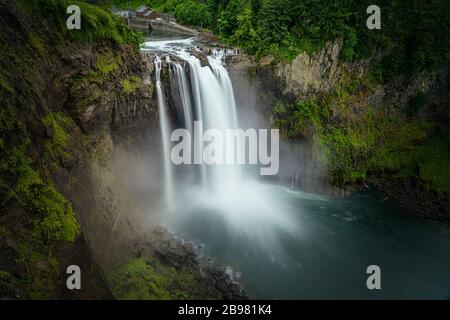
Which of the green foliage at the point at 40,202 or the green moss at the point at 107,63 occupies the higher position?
the green moss at the point at 107,63

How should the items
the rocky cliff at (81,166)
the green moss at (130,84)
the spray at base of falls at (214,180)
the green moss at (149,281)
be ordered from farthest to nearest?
the spray at base of falls at (214,180), the green moss at (130,84), the green moss at (149,281), the rocky cliff at (81,166)

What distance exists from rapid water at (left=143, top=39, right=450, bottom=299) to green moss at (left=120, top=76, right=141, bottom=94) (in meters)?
1.41

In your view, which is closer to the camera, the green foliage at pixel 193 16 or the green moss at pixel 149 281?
the green moss at pixel 149 281

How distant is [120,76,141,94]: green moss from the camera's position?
46.9 feet

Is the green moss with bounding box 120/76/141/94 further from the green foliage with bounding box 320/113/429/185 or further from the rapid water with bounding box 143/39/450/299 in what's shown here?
the green foliage with bounding box 320/113/429/185

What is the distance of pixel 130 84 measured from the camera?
47.9 ft

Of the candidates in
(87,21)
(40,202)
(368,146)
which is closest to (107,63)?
(87,21)

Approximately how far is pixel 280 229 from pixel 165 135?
7460mm

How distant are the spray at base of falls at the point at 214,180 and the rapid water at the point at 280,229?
0.05m

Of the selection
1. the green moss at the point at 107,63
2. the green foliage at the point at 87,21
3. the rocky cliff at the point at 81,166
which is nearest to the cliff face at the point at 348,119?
the green foliage at the point at 87,21

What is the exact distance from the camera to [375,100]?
2114 centimetres

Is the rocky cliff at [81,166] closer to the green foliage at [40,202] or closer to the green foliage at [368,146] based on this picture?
the green foliage at [40,202]

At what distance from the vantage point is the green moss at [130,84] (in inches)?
563

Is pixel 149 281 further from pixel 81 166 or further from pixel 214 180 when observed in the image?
pixel 214 180
